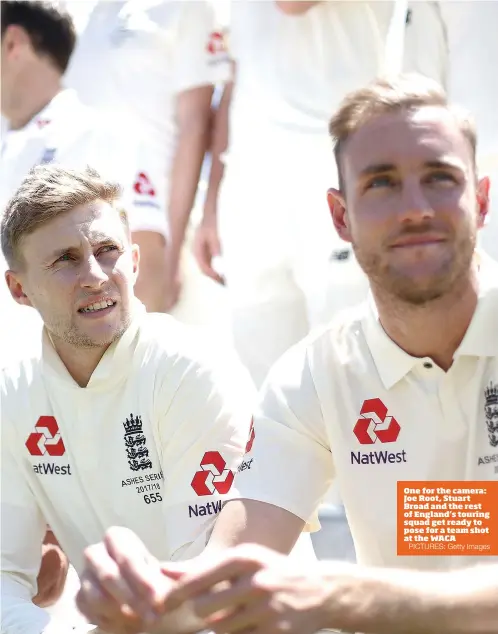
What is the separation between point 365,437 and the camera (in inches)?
39.7

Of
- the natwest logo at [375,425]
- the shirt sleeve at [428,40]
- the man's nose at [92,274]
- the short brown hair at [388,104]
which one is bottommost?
the natwest logo at [375,425]

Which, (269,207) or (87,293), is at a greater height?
(269,207)

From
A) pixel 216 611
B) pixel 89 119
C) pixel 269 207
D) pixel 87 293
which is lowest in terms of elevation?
pixel 216 611

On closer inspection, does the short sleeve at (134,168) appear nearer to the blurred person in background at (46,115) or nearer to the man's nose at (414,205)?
the blurred person in background at (46,115)

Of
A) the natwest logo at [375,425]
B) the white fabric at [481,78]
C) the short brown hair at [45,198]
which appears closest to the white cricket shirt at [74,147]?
the short brown hair at [45,198]

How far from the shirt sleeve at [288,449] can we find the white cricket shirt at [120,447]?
0.12 meters

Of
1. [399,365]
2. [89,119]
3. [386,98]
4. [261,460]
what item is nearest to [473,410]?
[399,365]

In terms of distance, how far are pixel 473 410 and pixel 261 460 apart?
0.22 m

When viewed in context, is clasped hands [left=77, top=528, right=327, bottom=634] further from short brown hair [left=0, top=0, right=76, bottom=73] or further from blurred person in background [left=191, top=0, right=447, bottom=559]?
short brown hair [left=0, top=0, right=76, bottom=73]

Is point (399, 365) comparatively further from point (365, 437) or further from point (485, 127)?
point (485, 127)

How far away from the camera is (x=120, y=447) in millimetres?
1195

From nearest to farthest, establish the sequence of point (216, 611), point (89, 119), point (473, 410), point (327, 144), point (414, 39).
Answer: point (216, 611) < point (473, 410) < point (414, 39) < point (327, 144) < point (89, 119)

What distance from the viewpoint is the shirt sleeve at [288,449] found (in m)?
1.00

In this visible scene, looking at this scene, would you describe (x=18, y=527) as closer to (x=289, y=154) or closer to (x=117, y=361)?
(x=117, y=361)
